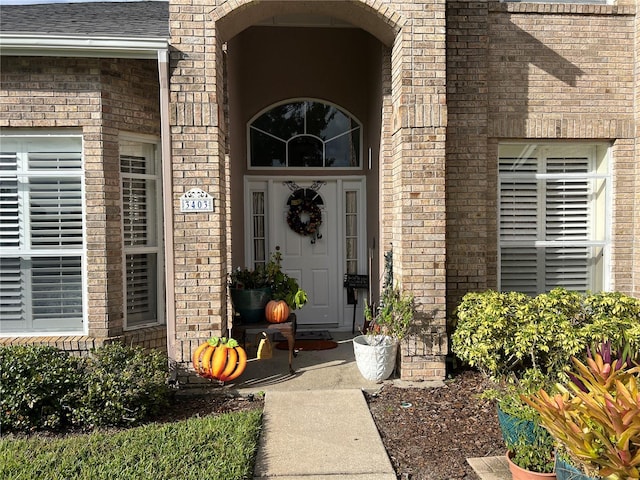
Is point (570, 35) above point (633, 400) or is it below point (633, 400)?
above

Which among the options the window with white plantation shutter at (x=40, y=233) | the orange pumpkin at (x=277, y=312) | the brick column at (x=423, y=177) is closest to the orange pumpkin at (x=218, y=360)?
Answer: the orange pumpkin at (x=277, y=312)

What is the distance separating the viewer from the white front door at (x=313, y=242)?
7.07 metres

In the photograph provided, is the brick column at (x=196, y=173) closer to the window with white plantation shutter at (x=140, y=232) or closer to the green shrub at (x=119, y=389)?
the green shrub at (x=119, y=389)

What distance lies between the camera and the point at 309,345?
20.7ft

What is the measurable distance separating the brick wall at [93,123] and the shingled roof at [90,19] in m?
0.31

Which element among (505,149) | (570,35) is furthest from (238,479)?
(570,35)

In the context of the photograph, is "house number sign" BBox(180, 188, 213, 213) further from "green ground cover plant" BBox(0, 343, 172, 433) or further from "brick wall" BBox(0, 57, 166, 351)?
"green ground cover plant" BBox(0, 343, 172, 433)

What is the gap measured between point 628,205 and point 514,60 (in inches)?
83.7

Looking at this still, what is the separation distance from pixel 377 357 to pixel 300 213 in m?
2.81

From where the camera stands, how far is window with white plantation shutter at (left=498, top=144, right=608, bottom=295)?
562cm

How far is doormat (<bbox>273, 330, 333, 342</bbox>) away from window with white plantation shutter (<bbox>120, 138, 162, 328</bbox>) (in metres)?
1.77

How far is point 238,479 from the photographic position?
308 centimetres

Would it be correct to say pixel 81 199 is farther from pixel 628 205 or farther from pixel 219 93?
pixel 628 205

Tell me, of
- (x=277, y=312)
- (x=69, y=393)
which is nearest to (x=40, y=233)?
(x=69, y=393)
